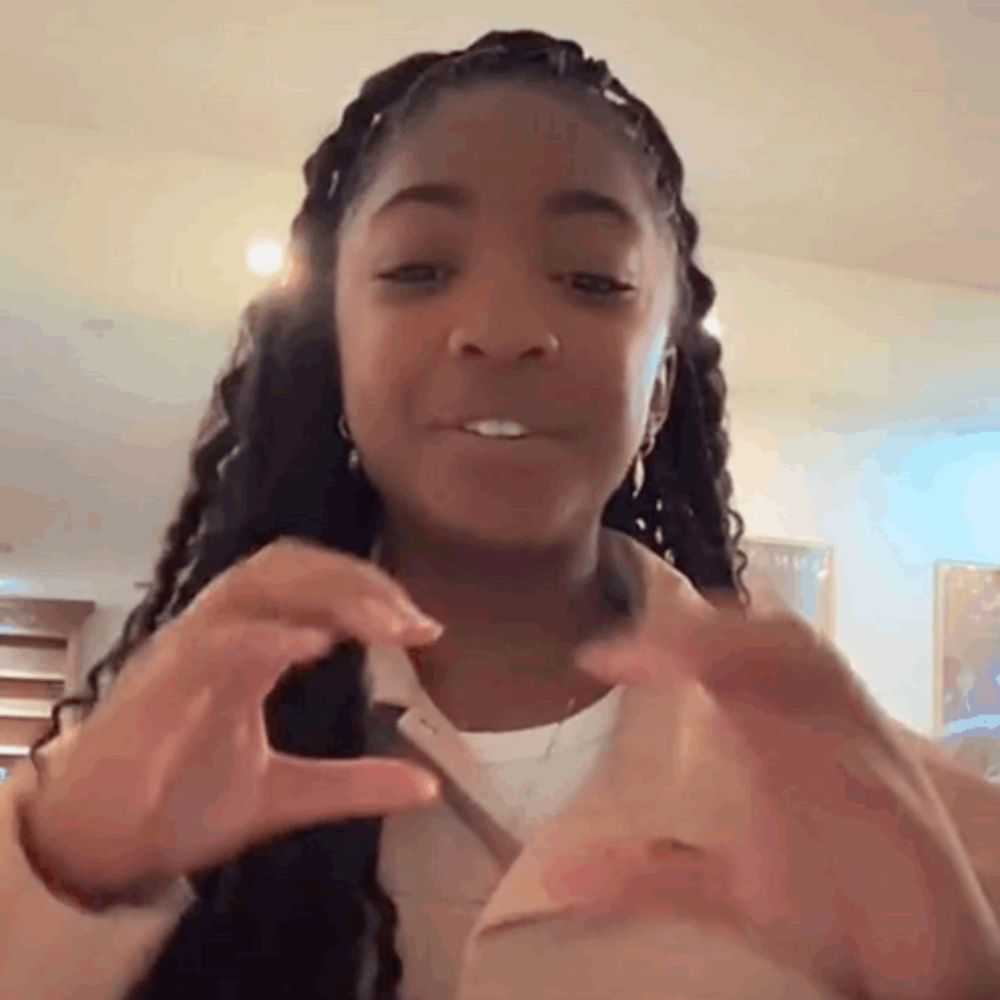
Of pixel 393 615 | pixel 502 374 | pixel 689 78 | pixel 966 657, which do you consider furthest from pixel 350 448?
pixel 966 657

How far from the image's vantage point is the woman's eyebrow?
1.86ft

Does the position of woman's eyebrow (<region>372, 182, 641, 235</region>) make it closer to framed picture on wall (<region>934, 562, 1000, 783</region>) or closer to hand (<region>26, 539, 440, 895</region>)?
hand (<region>26, 539, 440, 895</region>)

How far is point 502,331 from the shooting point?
0.54m

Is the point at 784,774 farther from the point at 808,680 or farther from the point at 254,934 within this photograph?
the point at 254,934

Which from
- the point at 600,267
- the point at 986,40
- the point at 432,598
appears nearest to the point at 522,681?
the point at 432,598

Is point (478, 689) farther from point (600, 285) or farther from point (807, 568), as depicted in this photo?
point (807, 568)

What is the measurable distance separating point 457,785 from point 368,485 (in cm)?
13

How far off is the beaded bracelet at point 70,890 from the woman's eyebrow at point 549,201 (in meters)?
0.25

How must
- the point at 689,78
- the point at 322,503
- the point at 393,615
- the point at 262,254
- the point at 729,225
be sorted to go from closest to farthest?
1. the point at 393,615
2. the point at 322,503
3. the point at 689,78
4. the point at 729,225
5. the point at 262,254

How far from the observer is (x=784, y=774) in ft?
1.44

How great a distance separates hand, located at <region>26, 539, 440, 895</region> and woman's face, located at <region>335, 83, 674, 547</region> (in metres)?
0.11

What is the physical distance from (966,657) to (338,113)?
77.0 inches

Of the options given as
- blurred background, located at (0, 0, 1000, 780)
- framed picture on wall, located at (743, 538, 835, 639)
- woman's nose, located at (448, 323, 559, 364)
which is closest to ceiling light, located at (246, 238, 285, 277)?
blurred background, located at (0, 0, 1000, 780)

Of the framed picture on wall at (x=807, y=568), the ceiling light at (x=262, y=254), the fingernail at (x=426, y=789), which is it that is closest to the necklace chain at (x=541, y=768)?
the fingernail at (x=426, y=789)
